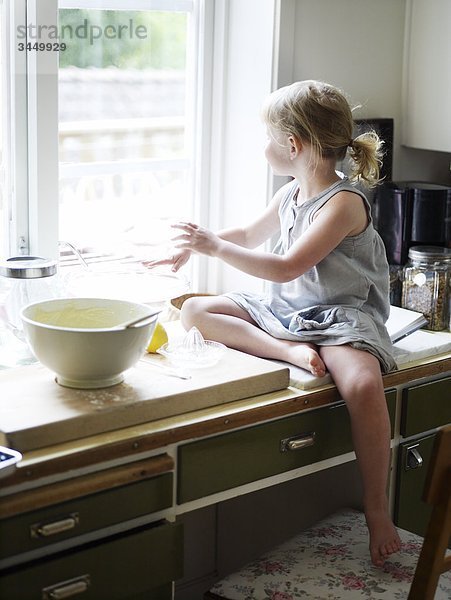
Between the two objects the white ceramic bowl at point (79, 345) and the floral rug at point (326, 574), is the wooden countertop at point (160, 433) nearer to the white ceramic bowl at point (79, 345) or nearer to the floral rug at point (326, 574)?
the white ceramic bowl at point (79, 345)

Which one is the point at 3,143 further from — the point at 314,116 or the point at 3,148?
the point at 314,116

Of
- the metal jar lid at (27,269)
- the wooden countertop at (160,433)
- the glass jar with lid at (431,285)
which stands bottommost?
the wooden countertop at (160,433)

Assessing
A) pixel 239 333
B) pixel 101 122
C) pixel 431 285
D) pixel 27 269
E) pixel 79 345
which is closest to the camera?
pixel 79 345

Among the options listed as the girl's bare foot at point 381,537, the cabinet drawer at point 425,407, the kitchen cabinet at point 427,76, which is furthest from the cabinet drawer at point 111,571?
the kitchen cabinet at point 427,76

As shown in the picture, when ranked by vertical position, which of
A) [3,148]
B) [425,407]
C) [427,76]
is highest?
[427,76]

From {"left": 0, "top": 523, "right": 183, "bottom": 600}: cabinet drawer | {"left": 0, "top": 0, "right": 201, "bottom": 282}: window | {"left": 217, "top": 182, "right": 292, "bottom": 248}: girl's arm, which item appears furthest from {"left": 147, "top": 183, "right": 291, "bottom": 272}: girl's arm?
{"left": 0, "top": 523, "right": 183, "bottom": 600}: cabinet drawer

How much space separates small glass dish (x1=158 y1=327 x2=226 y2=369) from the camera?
1.96 metres

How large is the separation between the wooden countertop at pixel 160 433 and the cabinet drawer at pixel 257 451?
2 centimetres

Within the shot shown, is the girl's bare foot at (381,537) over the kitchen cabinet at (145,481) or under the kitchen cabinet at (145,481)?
under

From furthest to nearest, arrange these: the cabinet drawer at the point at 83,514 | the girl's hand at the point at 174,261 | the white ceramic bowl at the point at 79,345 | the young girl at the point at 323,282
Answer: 1. the girl's hand at the point at 174,261
2. the young girl at the point at 323,282
3. the white ceramic bowl at the point at 79,345
4. the cabinet drawer at the point at 83,514

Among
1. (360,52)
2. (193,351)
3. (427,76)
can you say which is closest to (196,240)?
(193,351)

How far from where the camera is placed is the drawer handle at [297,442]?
76.1 inches

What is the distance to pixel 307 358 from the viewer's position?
2008mm

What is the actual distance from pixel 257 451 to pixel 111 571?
384 millimetres
